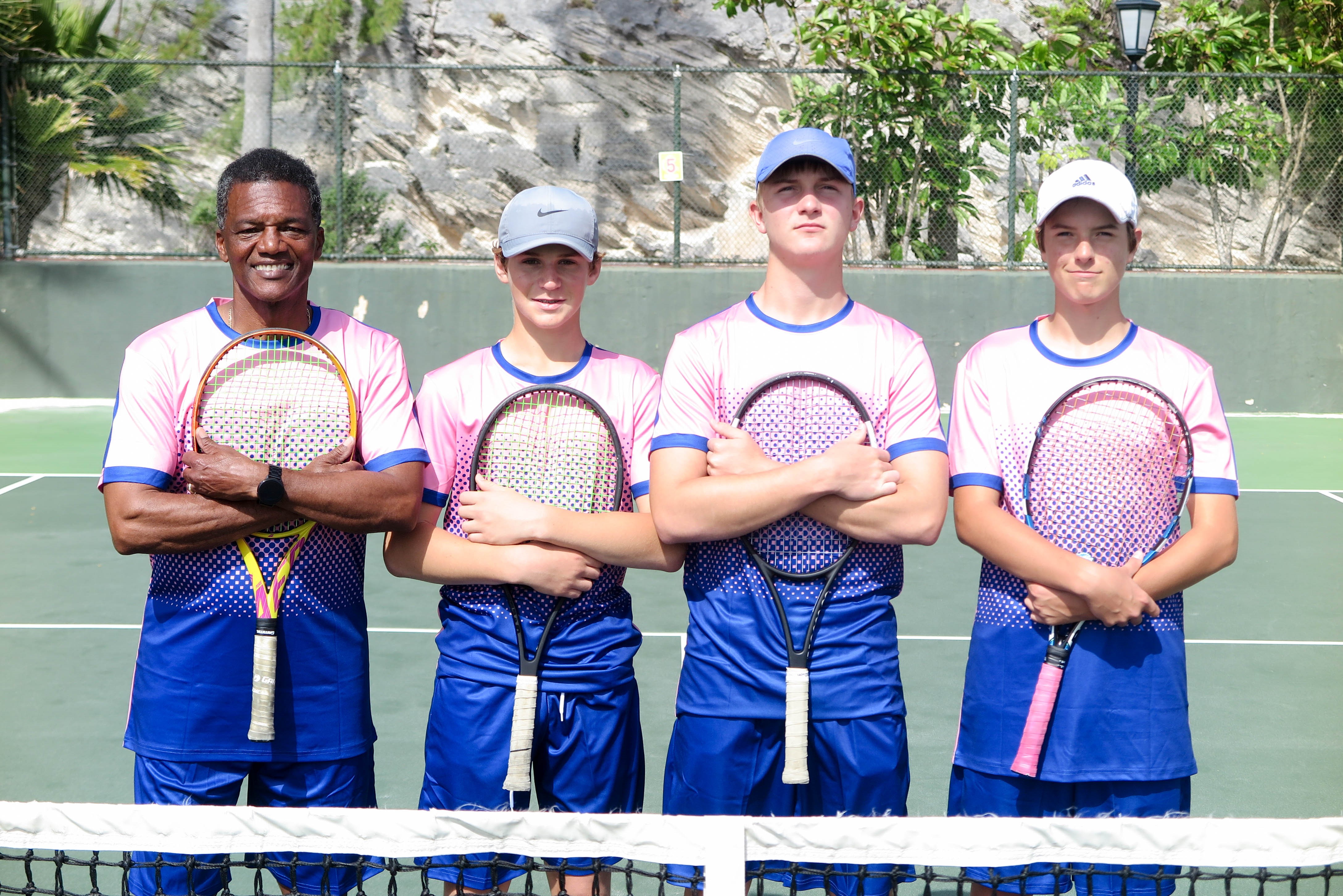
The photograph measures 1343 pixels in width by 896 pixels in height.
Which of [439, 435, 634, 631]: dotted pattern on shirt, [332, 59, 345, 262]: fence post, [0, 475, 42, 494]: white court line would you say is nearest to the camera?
[439, 435, 634, 631]: dotted pattern on shirt

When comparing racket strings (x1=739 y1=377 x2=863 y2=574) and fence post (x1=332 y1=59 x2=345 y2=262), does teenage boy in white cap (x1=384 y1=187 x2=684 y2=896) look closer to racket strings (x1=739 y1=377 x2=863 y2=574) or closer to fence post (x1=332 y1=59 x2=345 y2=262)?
racket strings (x1=739 y1=377 x2=863 y2=574)

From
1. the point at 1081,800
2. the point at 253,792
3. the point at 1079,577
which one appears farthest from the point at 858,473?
the point at 253,792

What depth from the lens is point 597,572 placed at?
2713mm

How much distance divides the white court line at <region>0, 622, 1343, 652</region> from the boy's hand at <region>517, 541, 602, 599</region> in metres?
2.99

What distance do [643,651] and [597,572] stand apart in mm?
2883

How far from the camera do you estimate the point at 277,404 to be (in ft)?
8.83

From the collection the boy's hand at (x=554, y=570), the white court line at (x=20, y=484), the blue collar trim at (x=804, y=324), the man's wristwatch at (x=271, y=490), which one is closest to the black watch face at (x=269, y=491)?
the man's wristwatch at (x=271, y=490)

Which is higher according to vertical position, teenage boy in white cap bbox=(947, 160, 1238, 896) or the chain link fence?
the chain link fence

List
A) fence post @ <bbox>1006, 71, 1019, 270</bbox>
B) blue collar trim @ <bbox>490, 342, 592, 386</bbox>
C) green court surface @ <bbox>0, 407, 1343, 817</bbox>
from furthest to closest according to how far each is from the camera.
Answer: fence post @ <bbox>1006, 71, 1019, 270</bbox>
green court surface @ <bbox>0, 407, 1343, 817</bbox>
blue collar trim @ <bbox>490, 342, 592, 386</bbox>

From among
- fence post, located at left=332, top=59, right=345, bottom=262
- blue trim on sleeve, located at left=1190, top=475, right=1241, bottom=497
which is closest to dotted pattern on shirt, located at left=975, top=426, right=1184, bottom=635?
blue trim on sleeve, located at left=1190, top=475, right=1241, bottom=497

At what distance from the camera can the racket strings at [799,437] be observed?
106 inches

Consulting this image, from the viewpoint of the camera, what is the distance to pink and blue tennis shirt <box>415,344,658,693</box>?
2.72m

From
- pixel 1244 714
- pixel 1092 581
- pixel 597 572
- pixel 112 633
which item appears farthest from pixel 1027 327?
pixel 112 633

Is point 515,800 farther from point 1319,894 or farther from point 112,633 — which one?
point 112,633
